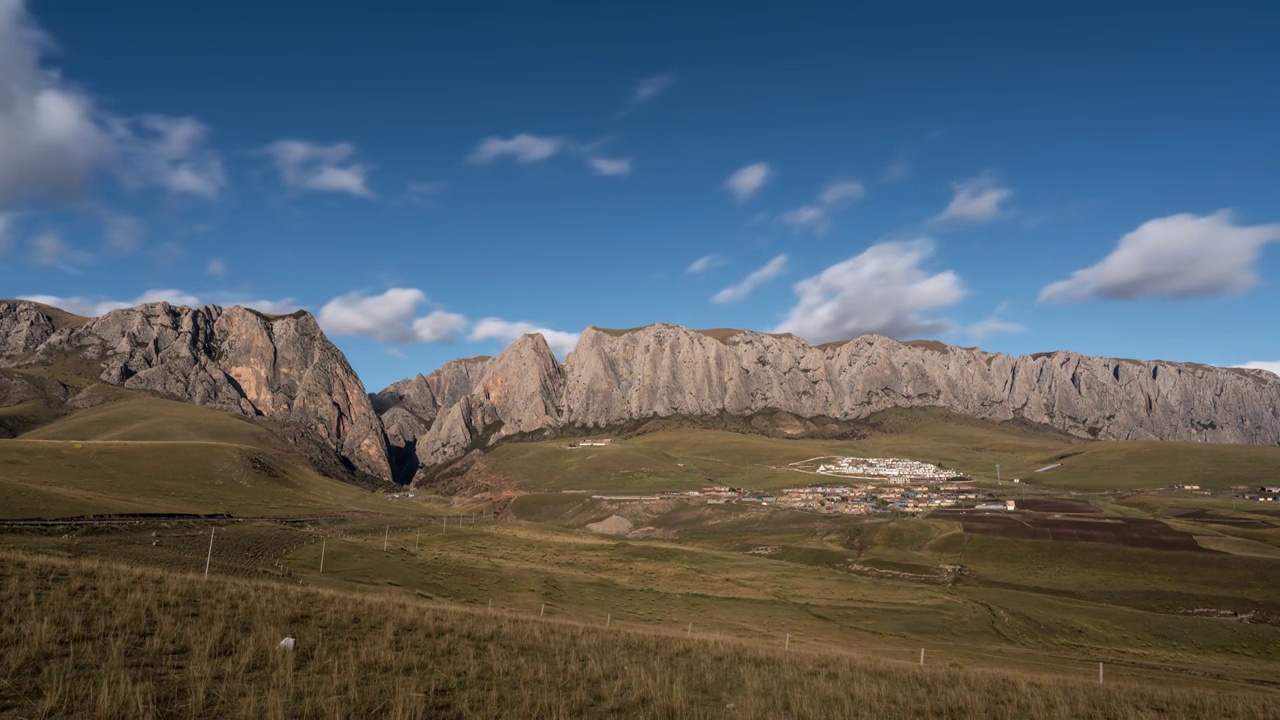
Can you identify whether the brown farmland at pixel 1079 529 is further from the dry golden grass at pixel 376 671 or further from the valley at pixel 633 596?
the dry golden grass at pixel 376 671

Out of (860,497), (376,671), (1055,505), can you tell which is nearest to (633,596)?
(376,671)

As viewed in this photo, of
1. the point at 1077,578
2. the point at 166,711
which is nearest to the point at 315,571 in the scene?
the point at 166,711

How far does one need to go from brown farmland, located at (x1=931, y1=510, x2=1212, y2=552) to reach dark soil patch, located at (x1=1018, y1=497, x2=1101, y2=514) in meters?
12.2

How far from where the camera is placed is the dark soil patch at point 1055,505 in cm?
13150

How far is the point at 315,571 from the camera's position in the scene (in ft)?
174

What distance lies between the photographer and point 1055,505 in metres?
139

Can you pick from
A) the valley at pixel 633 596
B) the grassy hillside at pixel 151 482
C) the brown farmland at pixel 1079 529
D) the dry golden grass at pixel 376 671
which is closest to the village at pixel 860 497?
the valley at pixel 633 596

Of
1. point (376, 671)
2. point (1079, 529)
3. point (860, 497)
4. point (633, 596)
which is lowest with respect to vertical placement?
point (860, 497)

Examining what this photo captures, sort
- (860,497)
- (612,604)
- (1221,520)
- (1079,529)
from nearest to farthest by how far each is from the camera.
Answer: (612,604), (1079,529), (1221,520), (860,497)

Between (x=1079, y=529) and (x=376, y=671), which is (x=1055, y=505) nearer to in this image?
(x=1079, y=529)

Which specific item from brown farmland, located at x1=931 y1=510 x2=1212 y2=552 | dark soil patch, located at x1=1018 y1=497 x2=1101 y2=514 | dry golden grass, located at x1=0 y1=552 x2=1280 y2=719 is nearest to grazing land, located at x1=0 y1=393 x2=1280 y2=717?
dry golden grass, located at x1=0 y1=552 x2=1280 y2=719

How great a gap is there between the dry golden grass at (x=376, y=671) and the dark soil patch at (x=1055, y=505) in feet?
422

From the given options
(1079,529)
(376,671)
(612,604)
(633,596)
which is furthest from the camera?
(1079,529)

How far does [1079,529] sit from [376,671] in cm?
12067
